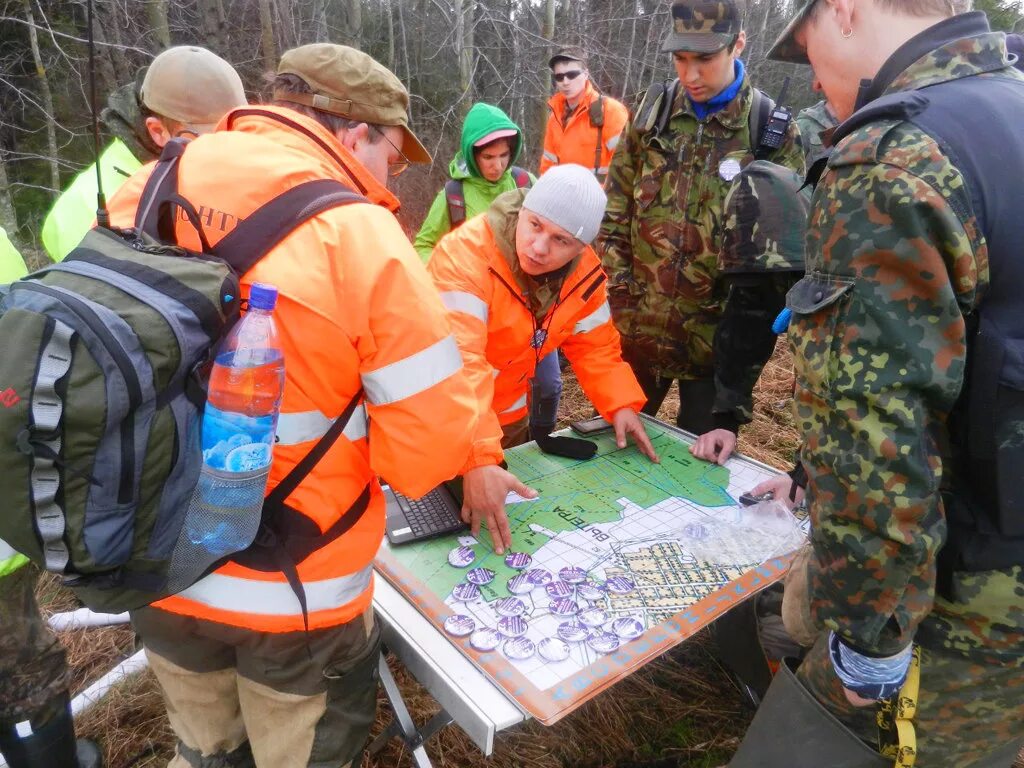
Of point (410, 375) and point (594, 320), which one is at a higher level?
point (410, 375)

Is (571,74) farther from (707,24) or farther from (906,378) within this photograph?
(906,378)

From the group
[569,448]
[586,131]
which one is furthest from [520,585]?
[586,131]

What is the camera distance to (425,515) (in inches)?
75.9

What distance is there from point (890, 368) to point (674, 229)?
5.92 ft

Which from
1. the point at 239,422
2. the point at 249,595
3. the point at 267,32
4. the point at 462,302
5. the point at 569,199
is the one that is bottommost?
the point at 249,595

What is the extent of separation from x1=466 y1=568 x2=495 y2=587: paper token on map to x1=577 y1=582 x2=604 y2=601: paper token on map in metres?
0.24

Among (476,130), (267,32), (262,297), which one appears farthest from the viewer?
(267,32)

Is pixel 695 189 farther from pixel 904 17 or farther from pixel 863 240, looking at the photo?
pixel 863 240

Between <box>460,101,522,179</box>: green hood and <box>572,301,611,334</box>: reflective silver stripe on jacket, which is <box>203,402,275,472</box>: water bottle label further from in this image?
<box>460,101,522,179</box>: green hood

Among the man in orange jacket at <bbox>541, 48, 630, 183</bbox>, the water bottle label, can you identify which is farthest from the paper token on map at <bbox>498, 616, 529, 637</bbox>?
the man in orange jacket at <bbox>541, 48, 630, 183</bbox>

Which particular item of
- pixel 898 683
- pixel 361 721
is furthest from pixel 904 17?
pixel 361 721

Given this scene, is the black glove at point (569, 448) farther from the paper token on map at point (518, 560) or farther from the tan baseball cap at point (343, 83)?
the tan baseball cap at point (343, 83)

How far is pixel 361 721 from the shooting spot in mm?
1525

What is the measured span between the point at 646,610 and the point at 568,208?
1288 millimetres
